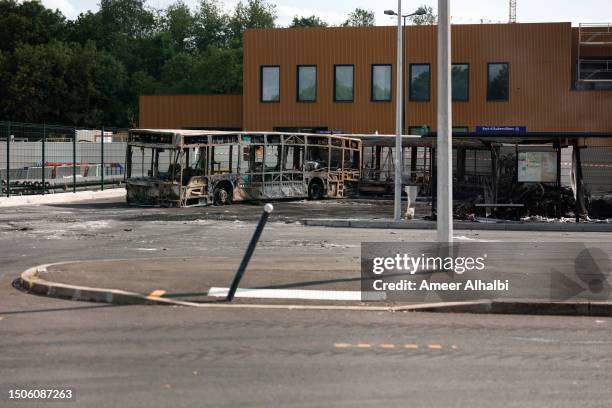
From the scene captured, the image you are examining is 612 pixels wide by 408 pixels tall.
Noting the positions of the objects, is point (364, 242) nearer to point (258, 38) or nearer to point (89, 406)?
point (89, 406)

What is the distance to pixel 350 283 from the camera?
11453mm

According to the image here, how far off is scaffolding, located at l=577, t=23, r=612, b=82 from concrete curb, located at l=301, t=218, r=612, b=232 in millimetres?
29278

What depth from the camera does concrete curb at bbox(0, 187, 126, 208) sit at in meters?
28.3

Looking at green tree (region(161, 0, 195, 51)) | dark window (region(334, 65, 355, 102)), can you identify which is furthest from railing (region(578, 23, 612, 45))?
green tree (region(161, 0, 195, 51))

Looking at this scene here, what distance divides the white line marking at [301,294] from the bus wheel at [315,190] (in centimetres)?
2327

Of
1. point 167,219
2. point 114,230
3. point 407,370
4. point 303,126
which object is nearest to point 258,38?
point 303,126

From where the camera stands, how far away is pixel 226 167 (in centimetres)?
3059

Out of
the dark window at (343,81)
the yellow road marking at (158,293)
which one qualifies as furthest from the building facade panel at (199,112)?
the yellow road marking at (158,293)

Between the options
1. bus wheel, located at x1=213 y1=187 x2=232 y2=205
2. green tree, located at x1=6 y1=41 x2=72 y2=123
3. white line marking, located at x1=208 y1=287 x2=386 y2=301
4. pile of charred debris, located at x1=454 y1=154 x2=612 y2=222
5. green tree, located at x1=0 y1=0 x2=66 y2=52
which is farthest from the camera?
green tree, located at x1=0 y1=0 x2=66 y2=52

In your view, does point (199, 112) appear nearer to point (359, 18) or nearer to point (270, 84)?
point (270, 84)

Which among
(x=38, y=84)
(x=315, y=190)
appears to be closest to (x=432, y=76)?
(x=315, y=190)

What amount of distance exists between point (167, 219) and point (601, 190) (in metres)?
13.0

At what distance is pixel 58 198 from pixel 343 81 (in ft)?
79.1

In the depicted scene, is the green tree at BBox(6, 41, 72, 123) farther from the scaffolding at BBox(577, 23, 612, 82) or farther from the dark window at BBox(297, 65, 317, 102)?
the scaffolding at BBox(577, 23, 612, 82)
